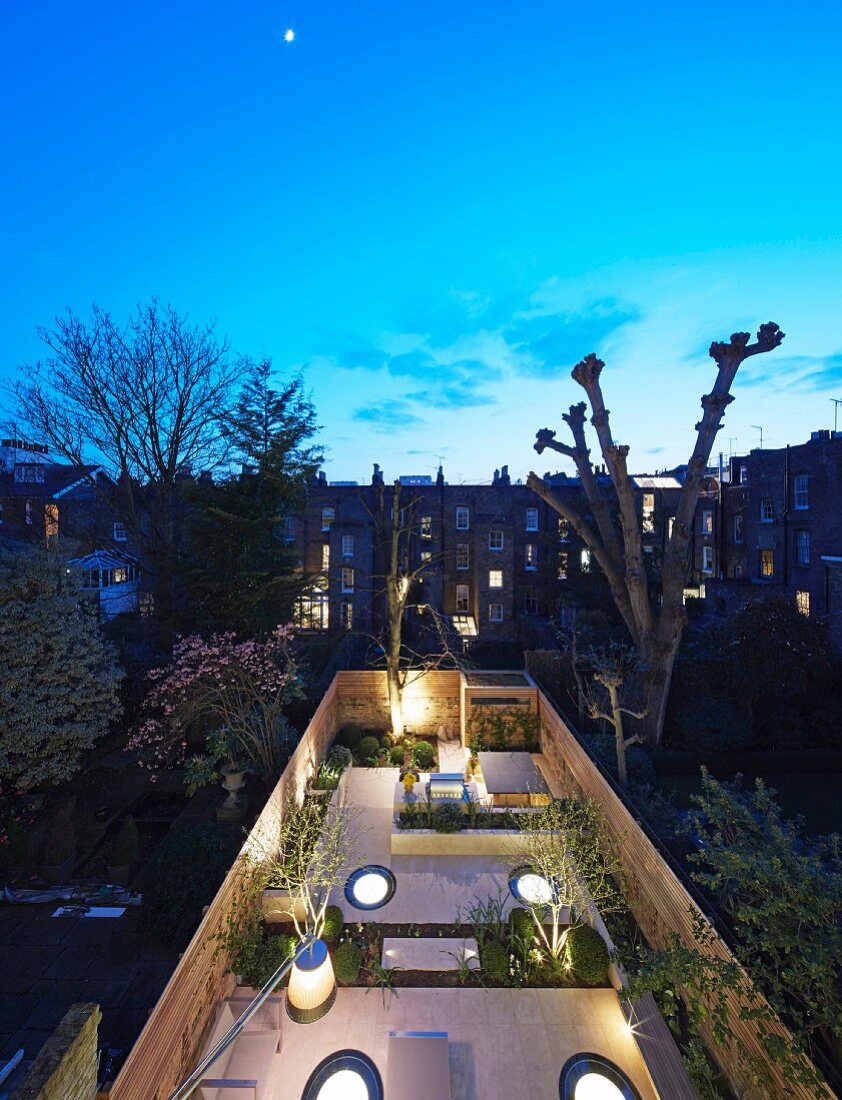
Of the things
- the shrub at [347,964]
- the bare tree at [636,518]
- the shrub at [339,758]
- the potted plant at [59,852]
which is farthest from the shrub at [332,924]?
the bare tree at [636,518]

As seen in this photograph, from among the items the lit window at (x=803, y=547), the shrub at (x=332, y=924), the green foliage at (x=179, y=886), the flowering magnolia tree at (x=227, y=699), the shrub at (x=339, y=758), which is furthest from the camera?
the lit window at (x=803, y=547)

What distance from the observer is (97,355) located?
15.9 meters

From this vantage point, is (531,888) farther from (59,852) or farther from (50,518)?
(50,518)

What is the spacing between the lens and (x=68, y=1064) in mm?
4016

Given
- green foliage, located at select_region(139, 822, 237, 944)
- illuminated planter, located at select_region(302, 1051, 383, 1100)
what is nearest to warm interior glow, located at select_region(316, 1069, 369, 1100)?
illuminated planter, located at select_region(302, 1051, 383, 1100)

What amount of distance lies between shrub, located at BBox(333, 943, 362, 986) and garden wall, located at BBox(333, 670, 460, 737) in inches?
367

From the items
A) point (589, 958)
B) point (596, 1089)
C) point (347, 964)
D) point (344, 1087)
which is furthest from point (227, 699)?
point (596, 1089)

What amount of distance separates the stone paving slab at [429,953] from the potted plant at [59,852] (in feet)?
22.5

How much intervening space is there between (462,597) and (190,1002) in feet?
82.3

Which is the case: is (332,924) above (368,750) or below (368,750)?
below

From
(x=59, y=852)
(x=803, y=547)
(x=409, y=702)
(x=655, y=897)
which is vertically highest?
(x=803, y=547)

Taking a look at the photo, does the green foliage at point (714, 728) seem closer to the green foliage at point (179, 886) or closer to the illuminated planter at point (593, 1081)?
the illuminated planter at point (593, 1081)

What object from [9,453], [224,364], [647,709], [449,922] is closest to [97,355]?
[224,364]

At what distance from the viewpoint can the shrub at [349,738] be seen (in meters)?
15.3
